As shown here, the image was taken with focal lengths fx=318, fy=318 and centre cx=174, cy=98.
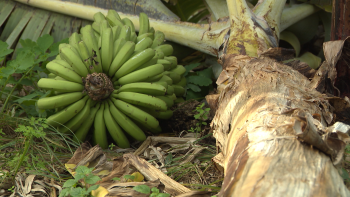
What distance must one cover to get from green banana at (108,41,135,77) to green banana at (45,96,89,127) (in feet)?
0.85

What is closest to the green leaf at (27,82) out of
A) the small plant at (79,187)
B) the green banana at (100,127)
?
the green banana at (100,127)

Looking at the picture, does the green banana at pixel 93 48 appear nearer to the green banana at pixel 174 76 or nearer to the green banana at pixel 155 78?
the green banana at pixel 155 78

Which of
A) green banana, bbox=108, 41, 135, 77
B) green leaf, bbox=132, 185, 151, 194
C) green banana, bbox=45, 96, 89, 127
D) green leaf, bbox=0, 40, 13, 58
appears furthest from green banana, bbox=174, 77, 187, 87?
green leaf, bbox=132, 185, 151, 194

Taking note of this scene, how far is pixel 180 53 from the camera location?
9.26ft

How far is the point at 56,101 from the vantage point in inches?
69.1

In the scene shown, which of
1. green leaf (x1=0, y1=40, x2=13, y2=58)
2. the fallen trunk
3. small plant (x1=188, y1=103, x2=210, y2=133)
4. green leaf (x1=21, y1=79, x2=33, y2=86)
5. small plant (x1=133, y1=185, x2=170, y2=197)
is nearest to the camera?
the fallen trunk

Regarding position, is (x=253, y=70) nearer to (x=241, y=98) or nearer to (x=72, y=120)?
(x=241, y=98)

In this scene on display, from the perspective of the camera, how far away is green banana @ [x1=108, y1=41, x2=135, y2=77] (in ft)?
6.15

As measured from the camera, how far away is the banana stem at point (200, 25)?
2.06 m

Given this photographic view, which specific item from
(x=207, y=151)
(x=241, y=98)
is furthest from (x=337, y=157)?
(x=207, y=151)

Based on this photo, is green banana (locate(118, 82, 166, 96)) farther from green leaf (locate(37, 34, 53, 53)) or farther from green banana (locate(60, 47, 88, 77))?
green leaf (locate(37, 34, 53, 53))

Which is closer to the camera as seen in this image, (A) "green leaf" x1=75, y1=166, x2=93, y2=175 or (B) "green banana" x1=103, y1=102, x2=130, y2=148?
(A) "green leaf" x1=75, y1=166, x2=93, y2=175

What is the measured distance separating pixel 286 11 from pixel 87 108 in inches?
66.9

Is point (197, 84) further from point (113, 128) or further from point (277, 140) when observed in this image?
point (277, 140)
